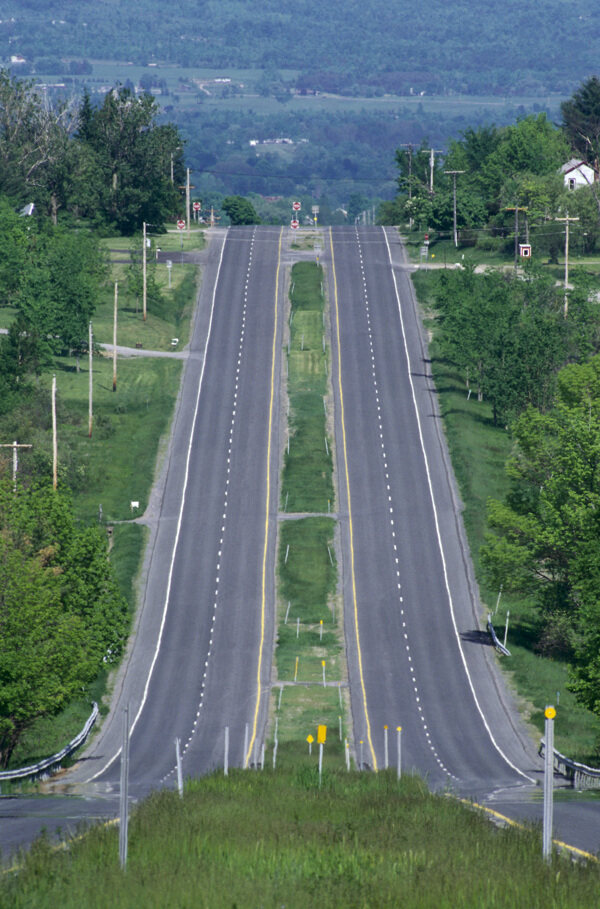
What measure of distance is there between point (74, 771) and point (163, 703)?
12911 millimetres

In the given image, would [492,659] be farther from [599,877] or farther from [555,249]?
[555,249]

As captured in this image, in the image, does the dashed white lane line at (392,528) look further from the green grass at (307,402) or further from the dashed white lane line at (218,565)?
the dashed white lane line at (218,565)

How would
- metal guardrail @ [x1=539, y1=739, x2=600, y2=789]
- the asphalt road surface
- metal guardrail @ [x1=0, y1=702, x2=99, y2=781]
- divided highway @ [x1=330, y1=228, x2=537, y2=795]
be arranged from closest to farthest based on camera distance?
metal guardrail @ [x1=539, y1=739, x2=600, y2=789] → metal guardrail @ [x1=0, y1=702, x2=99, y2=781] → the asphalt road surface → divided highway @ [x1=330, y1=228, x2=537, y2=795]

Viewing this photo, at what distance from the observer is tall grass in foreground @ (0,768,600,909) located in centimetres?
2794

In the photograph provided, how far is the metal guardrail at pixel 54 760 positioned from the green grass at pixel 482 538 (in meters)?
21.6

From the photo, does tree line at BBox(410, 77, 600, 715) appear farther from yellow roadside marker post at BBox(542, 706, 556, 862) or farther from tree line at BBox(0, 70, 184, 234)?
yellow roadside marker post at BBox(542, 706, 556, 862)

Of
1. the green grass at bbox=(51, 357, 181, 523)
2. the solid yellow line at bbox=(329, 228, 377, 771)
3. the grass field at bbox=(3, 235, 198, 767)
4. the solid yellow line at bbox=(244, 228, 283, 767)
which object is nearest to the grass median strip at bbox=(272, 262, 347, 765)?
the solid yellow line at bbox=(244, 228, 283, 767)

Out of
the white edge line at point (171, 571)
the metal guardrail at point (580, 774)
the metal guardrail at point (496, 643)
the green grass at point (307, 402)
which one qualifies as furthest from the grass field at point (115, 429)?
the metal guardrail at point (580, 774)

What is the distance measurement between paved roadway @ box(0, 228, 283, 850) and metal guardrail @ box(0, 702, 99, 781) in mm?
820

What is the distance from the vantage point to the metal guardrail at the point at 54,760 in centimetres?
Result: 6130

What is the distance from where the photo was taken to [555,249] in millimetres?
174500

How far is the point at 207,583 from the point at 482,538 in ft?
61.6

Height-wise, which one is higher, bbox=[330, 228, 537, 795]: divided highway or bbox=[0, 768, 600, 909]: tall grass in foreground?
bbox=[0, 768, 600, 909]: tall grass in foreground

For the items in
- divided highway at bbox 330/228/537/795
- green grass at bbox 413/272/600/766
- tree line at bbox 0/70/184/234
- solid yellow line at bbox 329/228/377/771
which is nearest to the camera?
divided highway at bbox 330/228/537/795
